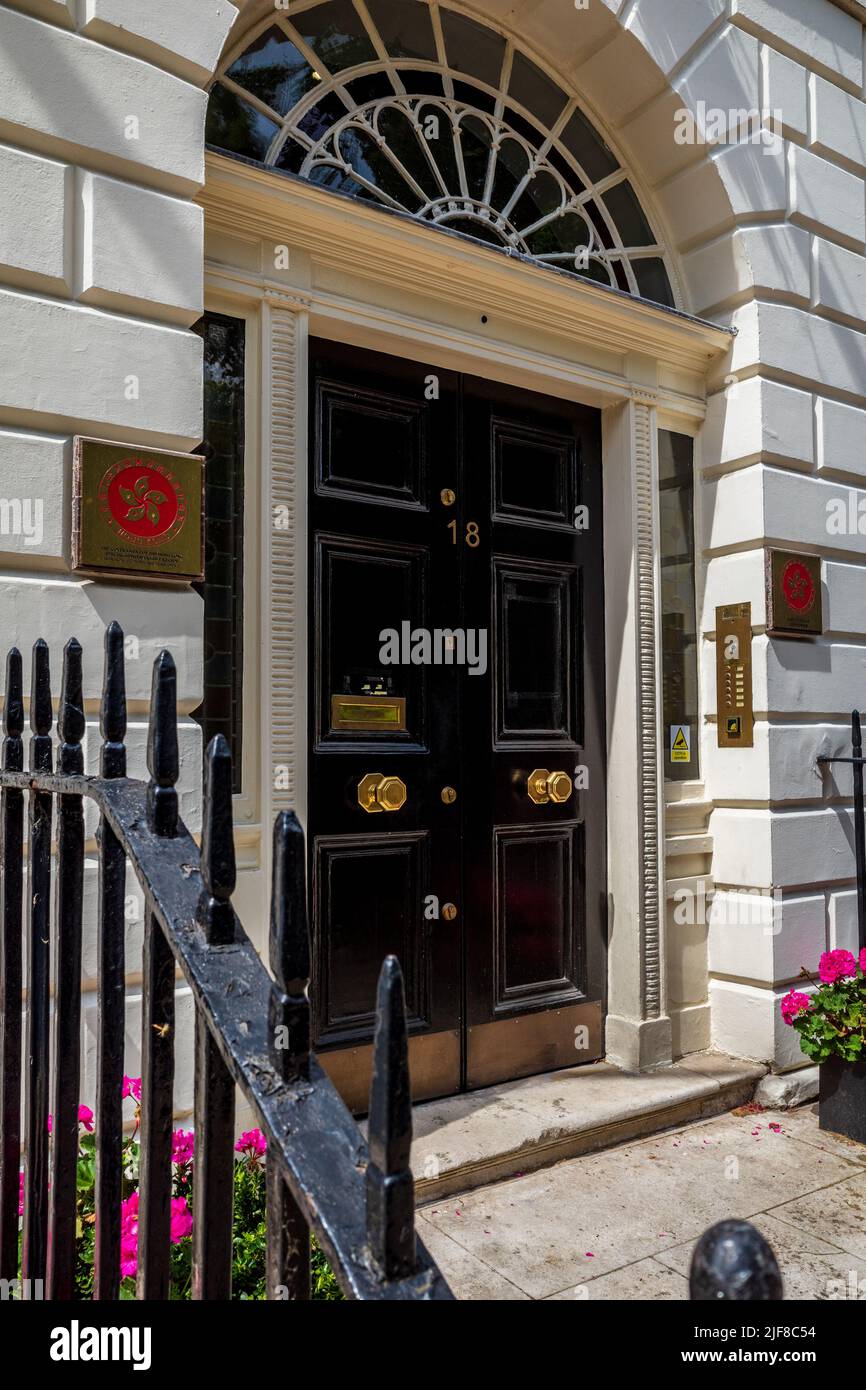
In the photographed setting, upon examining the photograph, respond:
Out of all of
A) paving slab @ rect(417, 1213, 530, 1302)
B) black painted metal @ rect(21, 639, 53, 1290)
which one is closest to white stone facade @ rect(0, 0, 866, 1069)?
paving slab @ rect(417, 1213, 530, 1302)

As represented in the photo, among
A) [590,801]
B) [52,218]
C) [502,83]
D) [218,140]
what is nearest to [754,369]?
[502,83]

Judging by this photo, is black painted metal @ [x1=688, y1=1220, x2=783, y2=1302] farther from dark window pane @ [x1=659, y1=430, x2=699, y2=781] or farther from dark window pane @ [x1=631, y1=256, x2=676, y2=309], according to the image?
dark window pane @ [x1=631, y1=256, x2=676, y2=309]

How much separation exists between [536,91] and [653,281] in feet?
3.48

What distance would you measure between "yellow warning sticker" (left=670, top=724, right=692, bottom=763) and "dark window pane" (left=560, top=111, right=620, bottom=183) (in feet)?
9.04

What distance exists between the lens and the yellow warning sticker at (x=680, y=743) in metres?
4.94

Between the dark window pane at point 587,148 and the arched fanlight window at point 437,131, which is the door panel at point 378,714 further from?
the dark window pane at point 587,148

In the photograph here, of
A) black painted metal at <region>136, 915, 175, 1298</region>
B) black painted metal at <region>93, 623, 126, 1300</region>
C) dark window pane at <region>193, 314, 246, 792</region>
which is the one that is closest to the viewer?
black painted metal at <region>136, 915, 175, 1298</region>

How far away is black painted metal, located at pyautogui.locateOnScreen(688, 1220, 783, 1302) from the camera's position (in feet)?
2.16

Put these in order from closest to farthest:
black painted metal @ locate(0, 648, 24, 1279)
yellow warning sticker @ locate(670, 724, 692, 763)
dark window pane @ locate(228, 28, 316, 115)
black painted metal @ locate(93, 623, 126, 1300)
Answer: black painted metal @ locate(93, 623, 126, 1300), black painted metal @ locate(0, 648, 24, 1279), dark window pane @ locate(228, 28, 316, 115), yellow warning sticker @ locate(670, 724, 692, 763)

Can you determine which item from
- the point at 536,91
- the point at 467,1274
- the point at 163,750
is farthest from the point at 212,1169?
the point at 536,91

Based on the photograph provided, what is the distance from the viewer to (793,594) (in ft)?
16.0

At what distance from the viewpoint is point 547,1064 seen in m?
4.46
